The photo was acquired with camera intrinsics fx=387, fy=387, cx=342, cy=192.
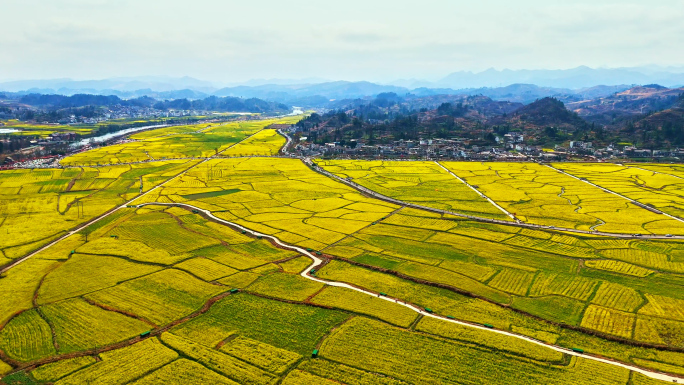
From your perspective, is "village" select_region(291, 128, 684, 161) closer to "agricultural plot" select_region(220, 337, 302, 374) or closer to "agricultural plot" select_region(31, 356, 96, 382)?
"agricultural plot" select_region(220, 337, 302, 374)

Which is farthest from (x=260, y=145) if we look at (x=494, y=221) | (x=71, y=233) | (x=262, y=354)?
(x=262, y=354)

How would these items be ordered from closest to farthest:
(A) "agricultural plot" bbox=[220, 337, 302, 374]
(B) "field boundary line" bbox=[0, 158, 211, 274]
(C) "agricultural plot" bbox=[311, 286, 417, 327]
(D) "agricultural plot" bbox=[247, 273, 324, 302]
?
(A) "agricultural plot" bbox=[220, 337, 302, 374] → (C) "agricultural plot" bbox=[311, 286, 417, 327] → (D) "agricultural plot" bbox=[247, 273, 324, 302] → (B) "field boundary line" bbox=[0, 158, 211, 274]

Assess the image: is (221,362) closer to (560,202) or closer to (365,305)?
(365,305)

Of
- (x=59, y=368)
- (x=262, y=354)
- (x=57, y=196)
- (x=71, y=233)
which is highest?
(x=57, y=196)

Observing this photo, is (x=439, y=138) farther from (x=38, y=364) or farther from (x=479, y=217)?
(x=38, y=364)

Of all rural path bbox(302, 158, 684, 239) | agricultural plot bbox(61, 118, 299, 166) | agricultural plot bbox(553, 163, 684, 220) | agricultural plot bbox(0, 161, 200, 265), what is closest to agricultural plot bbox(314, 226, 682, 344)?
rural path bbox(302, 158, 684, 239)

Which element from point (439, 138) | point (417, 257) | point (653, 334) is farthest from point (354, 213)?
point (439, 138)
